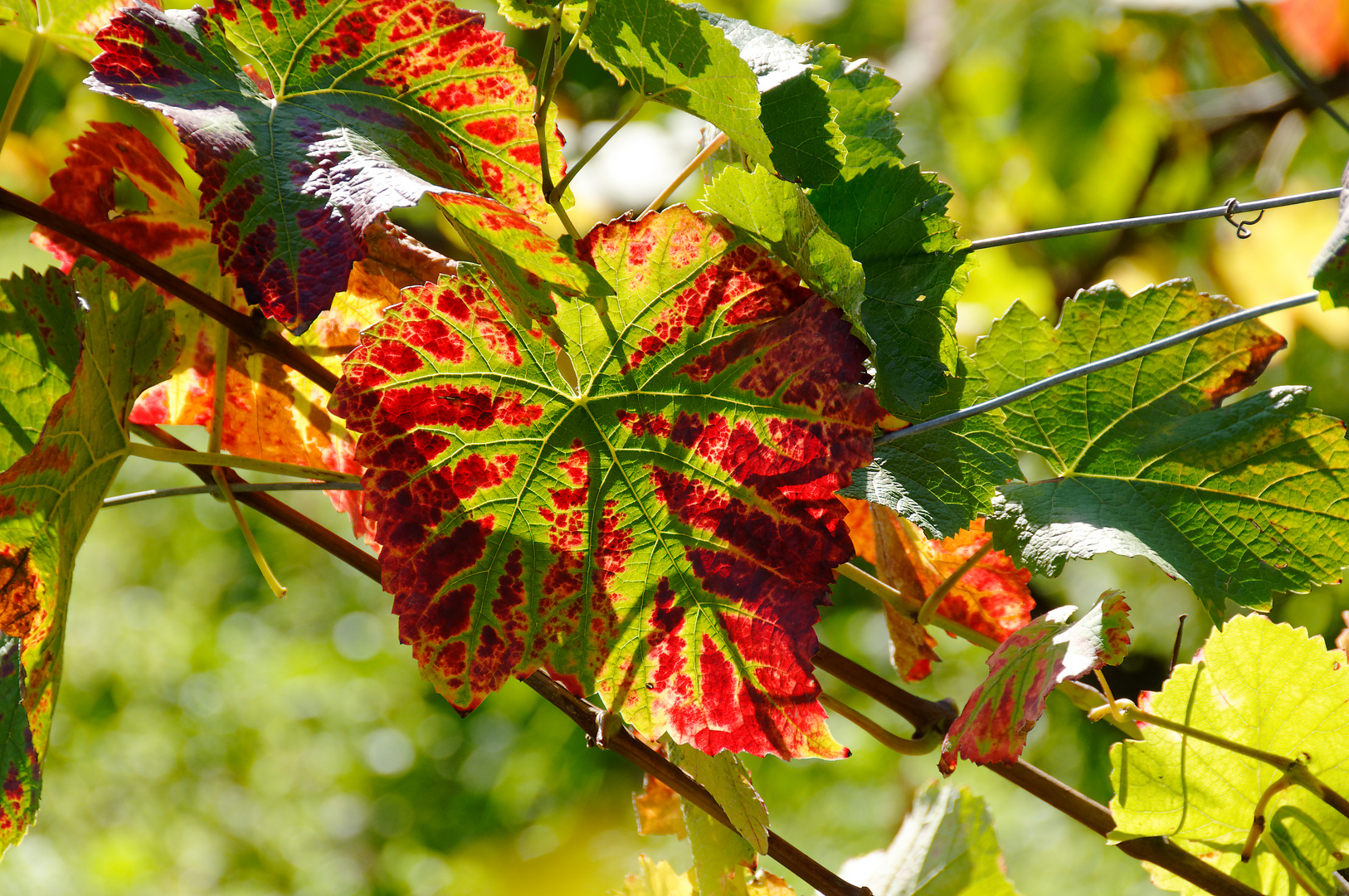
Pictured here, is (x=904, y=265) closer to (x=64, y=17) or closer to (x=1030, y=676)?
(x=1030, y=676)

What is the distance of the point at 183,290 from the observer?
0.31 metres

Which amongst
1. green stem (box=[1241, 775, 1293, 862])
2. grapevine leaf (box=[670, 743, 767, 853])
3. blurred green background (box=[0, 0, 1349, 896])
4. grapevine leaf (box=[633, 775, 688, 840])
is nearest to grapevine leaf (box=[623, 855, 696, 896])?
grapevine leaf (box=[633, 775, 688, 840])

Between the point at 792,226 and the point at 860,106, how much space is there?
9cm

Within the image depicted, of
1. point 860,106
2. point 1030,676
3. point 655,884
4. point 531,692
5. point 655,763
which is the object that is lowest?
point 531,692

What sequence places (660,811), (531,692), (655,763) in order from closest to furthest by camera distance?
(655,763) < (660,811) < (531,692)

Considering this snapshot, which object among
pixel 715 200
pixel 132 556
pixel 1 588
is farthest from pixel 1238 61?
pixel 132 556

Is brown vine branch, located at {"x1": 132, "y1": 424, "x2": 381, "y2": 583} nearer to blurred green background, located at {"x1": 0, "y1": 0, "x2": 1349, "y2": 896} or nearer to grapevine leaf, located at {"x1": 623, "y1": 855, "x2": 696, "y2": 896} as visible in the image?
grapevine leaf, located at {"x1": 623, "y1": 855, "x2": 696, "y2": 896}

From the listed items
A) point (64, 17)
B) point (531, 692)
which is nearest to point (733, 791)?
point (64, 17)

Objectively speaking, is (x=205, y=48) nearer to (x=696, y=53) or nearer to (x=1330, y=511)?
(x=696, y=53)

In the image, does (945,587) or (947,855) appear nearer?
(945,587)

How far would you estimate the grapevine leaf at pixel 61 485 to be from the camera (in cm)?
27

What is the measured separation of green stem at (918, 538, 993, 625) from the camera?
331mm

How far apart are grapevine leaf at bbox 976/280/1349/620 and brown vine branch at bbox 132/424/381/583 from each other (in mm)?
221

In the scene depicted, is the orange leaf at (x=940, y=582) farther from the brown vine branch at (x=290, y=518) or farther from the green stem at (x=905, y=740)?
the brown vine branch at (x=290, y=518)
